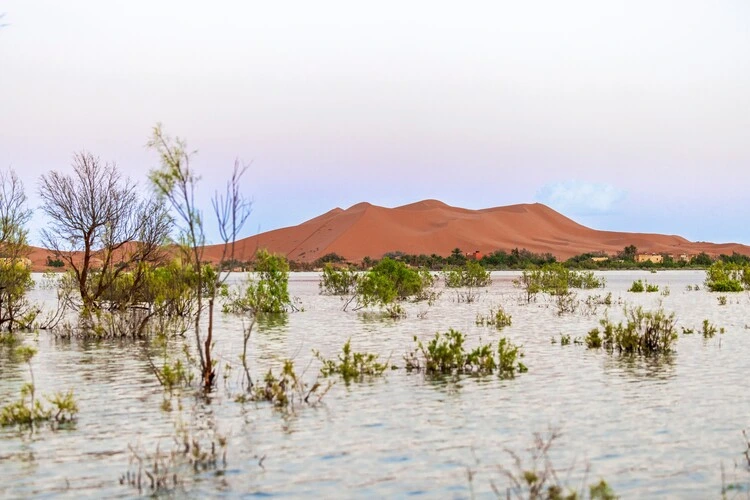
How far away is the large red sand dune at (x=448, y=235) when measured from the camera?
14125 cm

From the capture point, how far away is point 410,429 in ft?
35.3

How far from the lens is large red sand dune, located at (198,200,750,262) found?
14125 centimetres

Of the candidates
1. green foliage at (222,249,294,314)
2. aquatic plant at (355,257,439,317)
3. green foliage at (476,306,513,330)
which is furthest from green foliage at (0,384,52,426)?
green foliage at (222,249,294,314)

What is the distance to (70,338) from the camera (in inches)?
918

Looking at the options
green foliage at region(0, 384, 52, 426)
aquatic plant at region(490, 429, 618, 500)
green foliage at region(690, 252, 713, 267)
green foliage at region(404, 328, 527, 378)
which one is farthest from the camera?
green foliage at region(690, 252, 713, 267)

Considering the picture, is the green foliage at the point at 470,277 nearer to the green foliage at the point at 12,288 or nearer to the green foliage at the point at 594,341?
the green foliage at the point at 12,288

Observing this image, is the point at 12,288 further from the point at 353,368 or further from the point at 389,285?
the point at 353,368

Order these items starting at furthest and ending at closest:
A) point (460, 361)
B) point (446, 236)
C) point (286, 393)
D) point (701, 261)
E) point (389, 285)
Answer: point (446, 236) → point (701, 261) → point (389, 285) → point (460, 361) → point (286, 393)

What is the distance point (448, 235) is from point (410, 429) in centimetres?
13657

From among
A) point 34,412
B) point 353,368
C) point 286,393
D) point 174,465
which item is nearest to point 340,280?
point 353,368

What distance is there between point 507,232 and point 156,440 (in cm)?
14934

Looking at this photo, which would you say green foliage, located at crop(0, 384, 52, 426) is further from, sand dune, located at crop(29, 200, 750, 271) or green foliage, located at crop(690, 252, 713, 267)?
sand dune, located at crop(29, 200, 750, 271)

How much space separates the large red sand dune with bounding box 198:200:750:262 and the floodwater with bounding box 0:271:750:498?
116m

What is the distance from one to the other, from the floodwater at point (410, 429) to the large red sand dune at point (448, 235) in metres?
116
